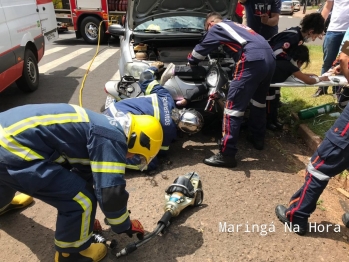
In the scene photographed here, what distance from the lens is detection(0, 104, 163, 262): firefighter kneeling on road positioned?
1799 mm

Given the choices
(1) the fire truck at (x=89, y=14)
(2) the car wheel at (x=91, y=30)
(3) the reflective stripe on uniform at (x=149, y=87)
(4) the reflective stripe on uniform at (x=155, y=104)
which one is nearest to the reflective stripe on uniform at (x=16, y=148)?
(4) the reflective stripe on uniform at (x=155, y=104)

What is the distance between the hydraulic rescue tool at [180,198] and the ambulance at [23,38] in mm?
3221

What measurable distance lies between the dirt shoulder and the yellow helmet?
0.79 meters

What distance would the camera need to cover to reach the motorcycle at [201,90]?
3629 mm

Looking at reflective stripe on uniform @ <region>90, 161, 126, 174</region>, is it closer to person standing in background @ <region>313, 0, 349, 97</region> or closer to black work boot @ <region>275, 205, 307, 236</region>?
black work boot @ <region>275, 205, 307, 236</region>

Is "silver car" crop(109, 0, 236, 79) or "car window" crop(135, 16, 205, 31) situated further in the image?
"car window" crop(135, 16, 205, 31)

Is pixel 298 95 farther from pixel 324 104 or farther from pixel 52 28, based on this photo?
pixel 52 28

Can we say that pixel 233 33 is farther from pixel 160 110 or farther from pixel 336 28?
pixel 336 28

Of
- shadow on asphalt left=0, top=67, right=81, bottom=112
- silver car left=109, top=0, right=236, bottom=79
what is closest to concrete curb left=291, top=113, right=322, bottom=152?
silver car left=109, top=0, right=236, bottom=79

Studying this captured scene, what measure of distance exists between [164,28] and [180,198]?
320 cm

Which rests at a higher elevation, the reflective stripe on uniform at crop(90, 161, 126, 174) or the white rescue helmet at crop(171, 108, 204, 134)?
the reflective stripe on uniform at crop(90, 161, 126, 174)

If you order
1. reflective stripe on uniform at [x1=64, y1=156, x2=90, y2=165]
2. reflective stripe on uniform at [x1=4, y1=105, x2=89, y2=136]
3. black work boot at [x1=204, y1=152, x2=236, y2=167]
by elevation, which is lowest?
black work boot at [x1=204, y1=152, x2=236, y2=167]

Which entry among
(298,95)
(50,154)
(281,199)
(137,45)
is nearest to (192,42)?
(137,45)

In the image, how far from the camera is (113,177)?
6.05ft
